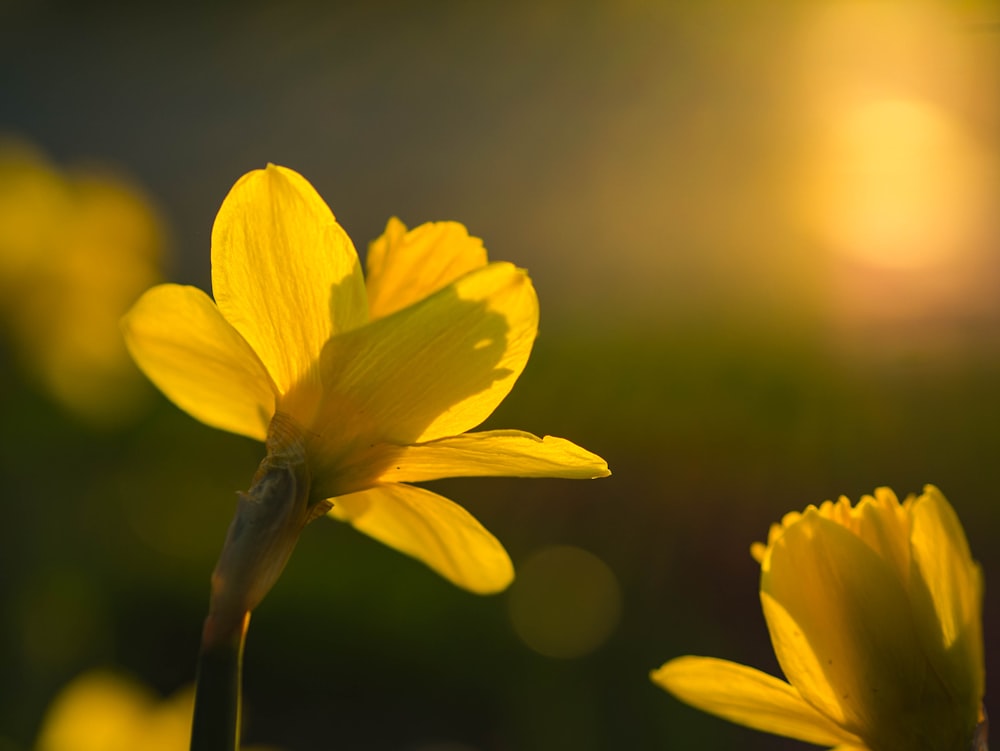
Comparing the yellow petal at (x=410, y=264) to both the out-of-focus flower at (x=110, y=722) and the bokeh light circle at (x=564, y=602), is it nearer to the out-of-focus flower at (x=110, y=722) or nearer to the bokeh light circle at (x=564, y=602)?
the out-of-focus flower at (x=110, y=722)

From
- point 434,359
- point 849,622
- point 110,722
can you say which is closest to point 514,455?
point 434,359

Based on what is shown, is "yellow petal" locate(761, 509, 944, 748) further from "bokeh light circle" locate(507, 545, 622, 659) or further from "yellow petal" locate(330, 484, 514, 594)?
"bokeh light circle" locate(507, 545, 622, 659)

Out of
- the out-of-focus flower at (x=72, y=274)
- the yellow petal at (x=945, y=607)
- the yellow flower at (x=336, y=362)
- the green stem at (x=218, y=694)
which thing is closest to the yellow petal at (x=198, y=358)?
the yellow flower at (x=336, y=362)

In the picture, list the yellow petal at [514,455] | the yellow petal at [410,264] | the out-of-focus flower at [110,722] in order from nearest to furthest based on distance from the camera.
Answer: the yellow petal at [514,455]
the yellow petal at [410,264]
the out-of-focus flower at [110,722]

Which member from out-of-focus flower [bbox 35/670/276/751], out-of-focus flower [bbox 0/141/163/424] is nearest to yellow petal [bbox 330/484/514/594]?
out-of-focus flower [bbox 35/670/276/751]

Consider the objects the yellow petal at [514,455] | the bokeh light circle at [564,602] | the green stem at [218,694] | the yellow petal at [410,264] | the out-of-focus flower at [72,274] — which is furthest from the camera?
the bokeh light circle at [564,602]

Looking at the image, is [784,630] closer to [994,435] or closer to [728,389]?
[728,389]

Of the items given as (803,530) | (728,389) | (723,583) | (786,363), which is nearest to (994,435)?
(786,363)
